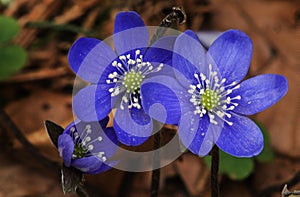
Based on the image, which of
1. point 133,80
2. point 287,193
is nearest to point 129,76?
point 133,80

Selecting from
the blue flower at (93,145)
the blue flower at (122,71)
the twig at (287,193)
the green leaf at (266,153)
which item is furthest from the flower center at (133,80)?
the green leaf at (266,153)

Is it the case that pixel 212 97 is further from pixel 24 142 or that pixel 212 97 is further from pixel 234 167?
pixel 24 142

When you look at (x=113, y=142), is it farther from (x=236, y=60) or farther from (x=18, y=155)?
(x=18, y=155)

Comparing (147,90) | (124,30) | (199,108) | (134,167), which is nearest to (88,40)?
(124,30)

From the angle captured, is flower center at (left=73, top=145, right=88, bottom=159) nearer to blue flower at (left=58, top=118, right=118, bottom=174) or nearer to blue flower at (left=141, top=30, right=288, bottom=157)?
blue flower at (left=58, top=118, right=118, bottom=174)

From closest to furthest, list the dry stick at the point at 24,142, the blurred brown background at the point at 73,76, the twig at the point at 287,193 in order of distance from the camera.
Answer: the twig at the point at 287,193 < the dry stick at the point at 24,142 < the blurred brown background at the point at 73,76

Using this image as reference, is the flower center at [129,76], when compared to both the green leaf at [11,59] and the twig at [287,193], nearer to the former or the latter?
the twig at [287,193]
